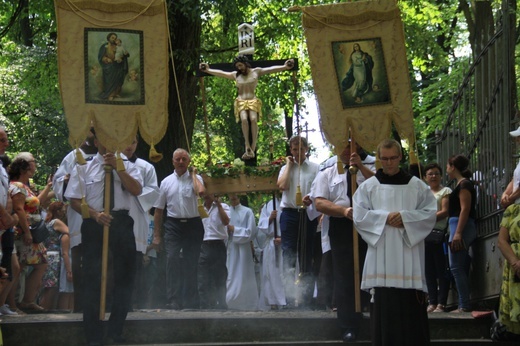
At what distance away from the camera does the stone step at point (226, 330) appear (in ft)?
39.0

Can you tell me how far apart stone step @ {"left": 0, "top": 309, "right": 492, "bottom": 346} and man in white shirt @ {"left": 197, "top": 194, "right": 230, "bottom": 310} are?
150 inches

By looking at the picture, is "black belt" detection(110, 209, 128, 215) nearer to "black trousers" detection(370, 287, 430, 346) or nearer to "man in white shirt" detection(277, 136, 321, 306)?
"black trousers" detection(370, 287, 430, 346)

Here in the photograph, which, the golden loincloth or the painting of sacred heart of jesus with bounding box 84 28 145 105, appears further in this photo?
the golden loincloth

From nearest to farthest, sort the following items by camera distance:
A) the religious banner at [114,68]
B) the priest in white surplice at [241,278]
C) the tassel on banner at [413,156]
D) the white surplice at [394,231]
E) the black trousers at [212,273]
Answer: the white surplice at [394,231] < the tassel on banner at [413,156] < the religious banner at [114,68] < the black trousers at [212,273] < the priest in white surplice at [241,278]

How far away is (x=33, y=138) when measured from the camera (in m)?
29.1

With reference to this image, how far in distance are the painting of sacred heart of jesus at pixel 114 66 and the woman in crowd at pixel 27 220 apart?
1360 millimetres

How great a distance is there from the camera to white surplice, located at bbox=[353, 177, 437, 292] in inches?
417

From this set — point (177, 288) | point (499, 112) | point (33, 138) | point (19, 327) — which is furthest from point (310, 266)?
point (33, 138)

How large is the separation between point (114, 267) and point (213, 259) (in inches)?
179

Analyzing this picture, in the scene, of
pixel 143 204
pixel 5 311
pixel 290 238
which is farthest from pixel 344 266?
pixel 5 311

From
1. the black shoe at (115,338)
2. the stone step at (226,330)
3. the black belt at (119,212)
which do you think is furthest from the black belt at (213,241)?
the black shoe at (115,338)

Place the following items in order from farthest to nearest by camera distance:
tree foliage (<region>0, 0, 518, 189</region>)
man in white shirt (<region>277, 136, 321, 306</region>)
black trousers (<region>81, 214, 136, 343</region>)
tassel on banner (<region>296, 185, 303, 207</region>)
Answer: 1. tree foliage (<region>0, 0, 518, 189</region>)
2. man in white shirt (<region>277, 136, 321, 306</region>)
3. tassel on banner (<region>296, 185, 303, 207</region>)
4. black trousers (<region>81, 214, 136, 343</region>)

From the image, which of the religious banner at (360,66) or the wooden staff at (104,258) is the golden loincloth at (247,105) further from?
the wooden staff at (104,258)

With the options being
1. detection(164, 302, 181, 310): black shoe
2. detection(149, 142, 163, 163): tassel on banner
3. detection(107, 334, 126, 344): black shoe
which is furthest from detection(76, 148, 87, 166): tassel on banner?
detection(164, 302, 181, 310): black shoe
